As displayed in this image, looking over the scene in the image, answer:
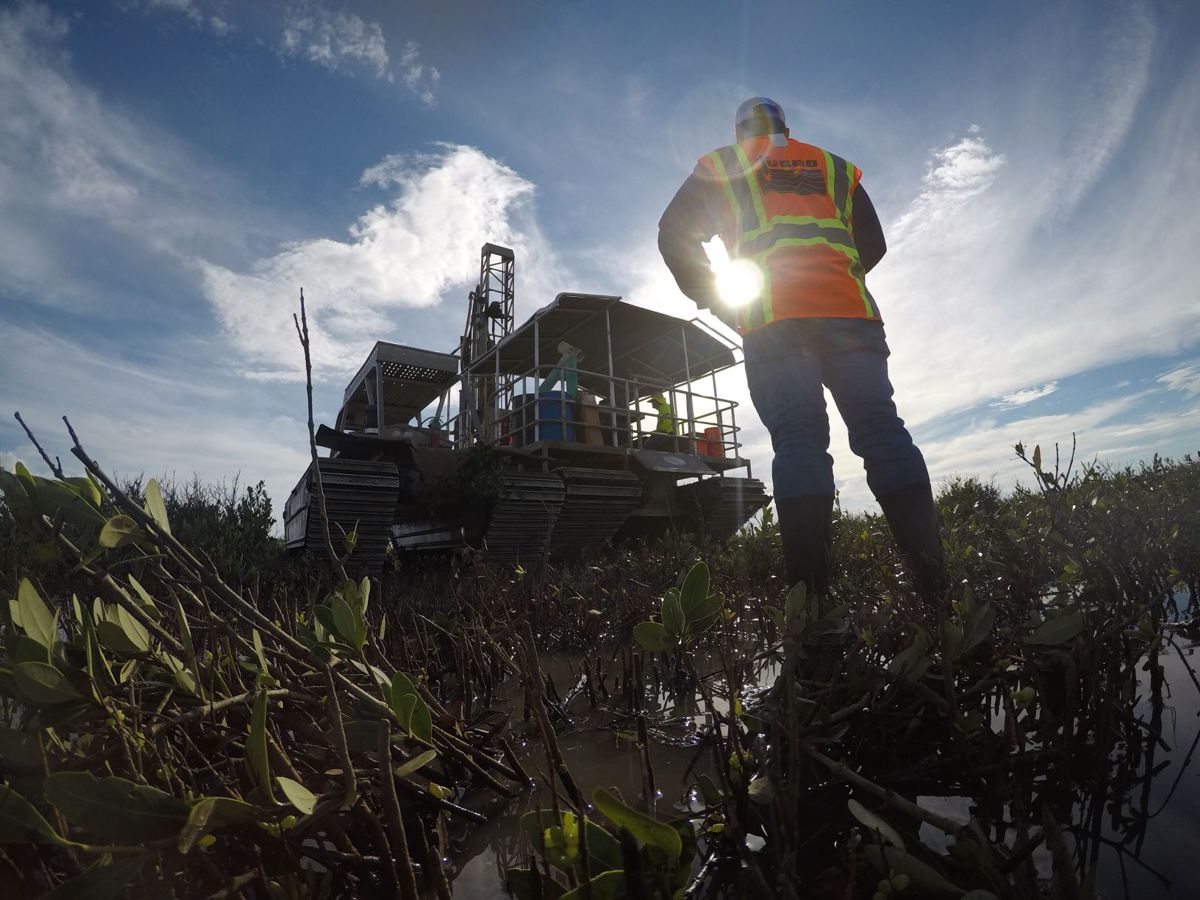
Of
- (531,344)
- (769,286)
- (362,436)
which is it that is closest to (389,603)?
(362,436)

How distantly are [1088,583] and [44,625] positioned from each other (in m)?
2.34

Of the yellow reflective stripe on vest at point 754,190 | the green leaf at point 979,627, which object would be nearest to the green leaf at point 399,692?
the green leaf at point 979,627

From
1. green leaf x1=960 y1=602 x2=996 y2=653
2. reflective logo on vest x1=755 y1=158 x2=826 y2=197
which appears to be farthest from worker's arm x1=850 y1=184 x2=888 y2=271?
green leaf x1=960 y1=602 x2=996 y2=653

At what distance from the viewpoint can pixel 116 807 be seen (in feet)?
2.07

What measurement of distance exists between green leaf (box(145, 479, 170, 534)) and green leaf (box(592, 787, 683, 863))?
75cm

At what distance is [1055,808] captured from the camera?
99cm

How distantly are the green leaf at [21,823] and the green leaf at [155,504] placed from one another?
37 cm

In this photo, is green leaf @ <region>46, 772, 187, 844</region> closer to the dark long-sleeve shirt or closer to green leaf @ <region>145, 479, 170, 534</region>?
green leaf @ <region>145, 479, 170, 534</region>

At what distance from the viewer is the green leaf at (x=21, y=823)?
0.63 m

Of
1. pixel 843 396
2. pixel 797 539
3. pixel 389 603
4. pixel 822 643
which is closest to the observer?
pixel 822 643

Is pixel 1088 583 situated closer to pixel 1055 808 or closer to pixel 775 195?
pixel 1055 808

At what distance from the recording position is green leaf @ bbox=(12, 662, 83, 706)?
30.7 inches

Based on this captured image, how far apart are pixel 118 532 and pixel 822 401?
2346 mm

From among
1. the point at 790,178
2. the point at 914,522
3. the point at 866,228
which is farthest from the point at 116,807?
the point at 866,228
